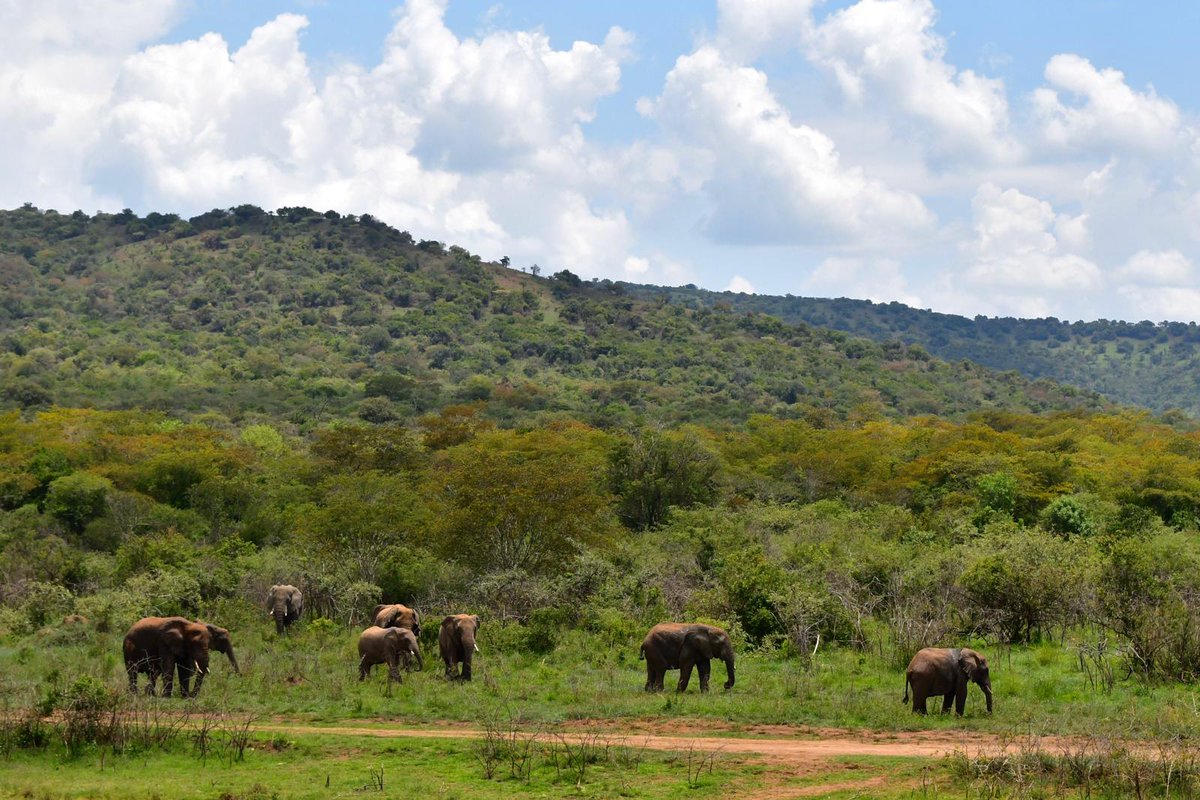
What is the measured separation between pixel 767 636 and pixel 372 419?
62.1 metres

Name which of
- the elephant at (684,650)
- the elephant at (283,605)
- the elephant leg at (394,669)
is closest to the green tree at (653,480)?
the elephant at (283,605)

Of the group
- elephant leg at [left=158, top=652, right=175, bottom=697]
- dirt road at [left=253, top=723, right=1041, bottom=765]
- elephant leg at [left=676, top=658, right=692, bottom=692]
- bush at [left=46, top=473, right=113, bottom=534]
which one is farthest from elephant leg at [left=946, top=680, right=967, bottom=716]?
bush at [left=46, top=473, right=113, bottom=534]

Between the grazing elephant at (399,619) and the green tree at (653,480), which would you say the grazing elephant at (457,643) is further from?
the green tree at (653,480)

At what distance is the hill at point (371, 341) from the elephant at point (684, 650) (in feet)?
199

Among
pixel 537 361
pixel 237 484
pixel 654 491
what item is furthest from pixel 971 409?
pixel 237 484

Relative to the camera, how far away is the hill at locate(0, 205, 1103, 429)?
9306 cm

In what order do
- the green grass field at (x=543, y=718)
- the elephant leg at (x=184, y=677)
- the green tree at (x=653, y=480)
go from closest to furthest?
the green grass field at (x=543, y=718) → the elephant leg at (x=184, y=677) → the green tree at (x=653, y=480)

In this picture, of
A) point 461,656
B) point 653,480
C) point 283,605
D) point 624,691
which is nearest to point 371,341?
point 653,480

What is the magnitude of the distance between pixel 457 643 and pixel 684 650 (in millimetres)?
4464

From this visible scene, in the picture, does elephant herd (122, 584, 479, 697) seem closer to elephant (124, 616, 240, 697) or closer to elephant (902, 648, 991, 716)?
elephant (124, 616, 240, 697)

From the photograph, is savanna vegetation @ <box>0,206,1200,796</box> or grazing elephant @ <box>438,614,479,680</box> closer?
savanna vegetation @ <box>0,206,1200,796</box>

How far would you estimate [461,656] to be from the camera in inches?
827

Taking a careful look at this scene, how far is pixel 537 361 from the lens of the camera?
12112cm

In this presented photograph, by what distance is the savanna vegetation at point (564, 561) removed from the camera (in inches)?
664
